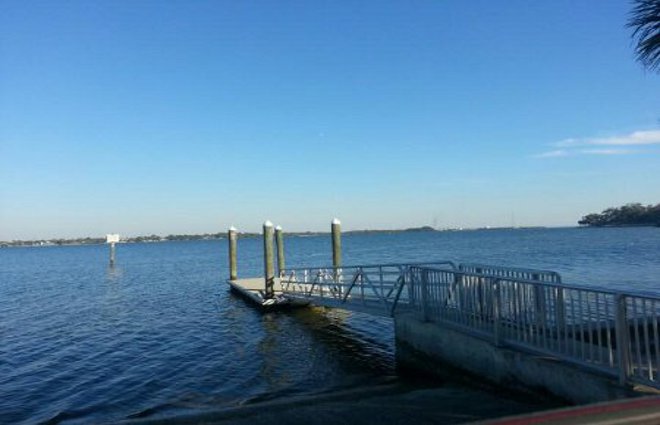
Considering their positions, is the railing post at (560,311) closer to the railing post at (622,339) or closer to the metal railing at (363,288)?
the railing post at (622,339)

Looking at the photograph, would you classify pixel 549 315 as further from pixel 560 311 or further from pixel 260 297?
pixel 260 297

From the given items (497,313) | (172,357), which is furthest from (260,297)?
(497,313)

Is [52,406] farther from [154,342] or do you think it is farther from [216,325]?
[216,325]

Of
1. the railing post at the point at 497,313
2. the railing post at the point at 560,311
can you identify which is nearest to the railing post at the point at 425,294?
the railing post at the point at 497,313

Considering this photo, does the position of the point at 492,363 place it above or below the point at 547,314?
below

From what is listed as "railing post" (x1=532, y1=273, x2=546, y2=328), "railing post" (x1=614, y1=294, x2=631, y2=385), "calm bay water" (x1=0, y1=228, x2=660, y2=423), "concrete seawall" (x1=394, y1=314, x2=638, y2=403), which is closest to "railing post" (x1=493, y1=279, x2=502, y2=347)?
"concrete seawall" (x1=394, y1=314, x2=638, y2=403)

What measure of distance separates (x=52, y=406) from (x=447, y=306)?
7955 millimetres

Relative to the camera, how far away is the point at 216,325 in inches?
742

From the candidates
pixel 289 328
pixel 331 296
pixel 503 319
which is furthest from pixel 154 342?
pixel 503 319

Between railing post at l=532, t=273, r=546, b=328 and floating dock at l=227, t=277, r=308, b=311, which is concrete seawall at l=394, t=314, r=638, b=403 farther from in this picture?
floating dock at l=227, t=277, r=308, b=311

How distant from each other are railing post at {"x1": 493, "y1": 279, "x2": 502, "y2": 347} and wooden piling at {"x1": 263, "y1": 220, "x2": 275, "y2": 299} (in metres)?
13.9

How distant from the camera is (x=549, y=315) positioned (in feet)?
23.1

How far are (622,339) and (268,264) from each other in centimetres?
1705

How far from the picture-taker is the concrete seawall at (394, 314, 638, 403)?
5.98 m
